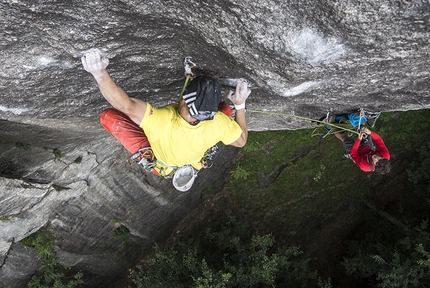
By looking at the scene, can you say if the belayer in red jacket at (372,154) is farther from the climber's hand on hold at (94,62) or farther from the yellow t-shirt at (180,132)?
the climber's hand on hold at (94,62)

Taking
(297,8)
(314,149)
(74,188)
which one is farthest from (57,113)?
(314,149)

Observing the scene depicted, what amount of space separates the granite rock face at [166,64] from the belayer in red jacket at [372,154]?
65 centimetres

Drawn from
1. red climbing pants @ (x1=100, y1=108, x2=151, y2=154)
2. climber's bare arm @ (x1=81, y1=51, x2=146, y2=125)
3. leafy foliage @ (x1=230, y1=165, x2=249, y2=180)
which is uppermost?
climber's bare arm @ (x1=81, y1=51, x2=146, y2=125)

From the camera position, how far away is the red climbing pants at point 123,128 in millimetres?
4465

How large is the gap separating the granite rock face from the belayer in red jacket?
0.65 metres

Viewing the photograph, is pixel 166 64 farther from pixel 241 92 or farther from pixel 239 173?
pixel 239 173

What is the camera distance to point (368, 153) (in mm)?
5590

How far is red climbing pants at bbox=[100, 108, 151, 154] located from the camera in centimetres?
446

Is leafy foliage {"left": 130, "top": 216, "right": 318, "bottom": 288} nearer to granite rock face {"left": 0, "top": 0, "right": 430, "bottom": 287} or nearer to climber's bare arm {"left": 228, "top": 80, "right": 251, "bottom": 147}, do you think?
granite rock face {"left": 0, "top": 0, "right": 430, "bottom": 287}

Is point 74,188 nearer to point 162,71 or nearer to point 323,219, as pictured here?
point 162,71

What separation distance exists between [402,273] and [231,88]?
20.9 ft

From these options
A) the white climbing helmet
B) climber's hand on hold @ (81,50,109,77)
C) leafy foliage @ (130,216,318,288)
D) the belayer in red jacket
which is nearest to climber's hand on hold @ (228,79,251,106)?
the white climbing helmet

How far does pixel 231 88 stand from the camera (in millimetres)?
4621

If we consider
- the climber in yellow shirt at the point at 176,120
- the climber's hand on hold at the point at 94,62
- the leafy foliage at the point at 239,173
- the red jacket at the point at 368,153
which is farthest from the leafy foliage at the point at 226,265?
the climber's hand on hold at the point at 94,62
